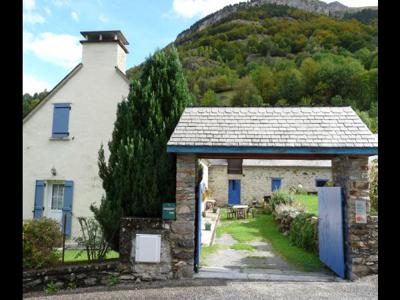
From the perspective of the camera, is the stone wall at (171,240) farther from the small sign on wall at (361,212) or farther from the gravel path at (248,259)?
the small sign on wall at (361,212)

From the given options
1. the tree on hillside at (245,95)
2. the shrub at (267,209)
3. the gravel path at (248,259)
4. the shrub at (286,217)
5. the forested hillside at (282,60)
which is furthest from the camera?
the tree on hillside at (245,95)

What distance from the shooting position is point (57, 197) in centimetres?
1224

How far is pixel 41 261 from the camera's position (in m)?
7.03

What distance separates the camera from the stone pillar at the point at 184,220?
23.0ft

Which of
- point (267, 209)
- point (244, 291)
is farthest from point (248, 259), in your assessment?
point (267, 209)

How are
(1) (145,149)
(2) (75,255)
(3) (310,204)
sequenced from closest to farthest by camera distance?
(1) (145,149)
(2) (75,255)
(3) (310,204)

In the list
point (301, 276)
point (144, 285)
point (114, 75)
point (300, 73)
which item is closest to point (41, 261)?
point (144, 285)

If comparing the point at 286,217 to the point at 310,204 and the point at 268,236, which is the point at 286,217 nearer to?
the point at 268,236

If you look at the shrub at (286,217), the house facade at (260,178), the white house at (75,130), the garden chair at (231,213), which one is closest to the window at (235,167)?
the house facade at (260,178)

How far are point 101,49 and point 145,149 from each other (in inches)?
238

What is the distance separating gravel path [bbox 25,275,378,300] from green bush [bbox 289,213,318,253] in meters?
3.41

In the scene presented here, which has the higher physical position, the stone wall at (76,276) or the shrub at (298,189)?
the shrub at (298,189)

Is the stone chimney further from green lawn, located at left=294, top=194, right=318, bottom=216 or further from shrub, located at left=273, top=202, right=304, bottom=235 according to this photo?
green lawn, located at left=294, top=194, right=318, bottom=216

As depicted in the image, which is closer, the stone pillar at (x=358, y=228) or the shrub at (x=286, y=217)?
the stone pillar at (x=358, y=228)
